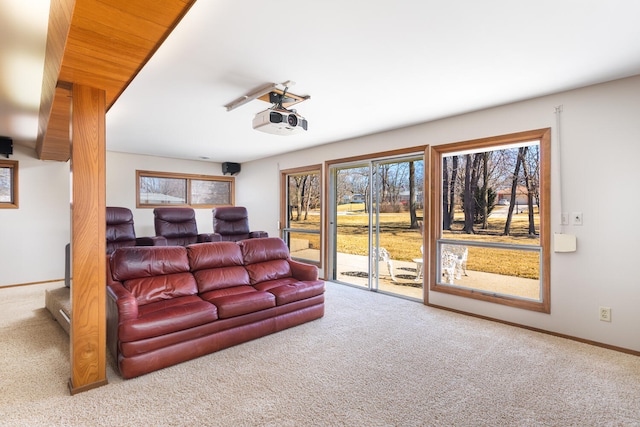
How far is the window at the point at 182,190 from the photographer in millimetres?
6273

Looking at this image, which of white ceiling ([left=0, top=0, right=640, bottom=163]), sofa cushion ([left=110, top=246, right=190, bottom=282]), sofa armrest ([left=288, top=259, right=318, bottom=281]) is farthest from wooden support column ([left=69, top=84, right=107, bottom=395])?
sofa armrest ([left=288, top=259, right=318, bottom=281])

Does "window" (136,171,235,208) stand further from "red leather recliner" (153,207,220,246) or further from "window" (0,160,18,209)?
"window" (0,160,18,209)

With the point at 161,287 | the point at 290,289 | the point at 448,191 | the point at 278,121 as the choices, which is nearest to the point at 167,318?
the point at 161,287

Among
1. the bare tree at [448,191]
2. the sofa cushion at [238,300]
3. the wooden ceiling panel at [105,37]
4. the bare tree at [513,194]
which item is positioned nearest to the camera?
the wooden ceiling panel at [105,37]

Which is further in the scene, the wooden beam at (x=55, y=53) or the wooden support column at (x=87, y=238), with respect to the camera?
the wooden support column at (x=87, y=238)

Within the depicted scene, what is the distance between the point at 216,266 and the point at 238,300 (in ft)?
2.37

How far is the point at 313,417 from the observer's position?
6.12 ft

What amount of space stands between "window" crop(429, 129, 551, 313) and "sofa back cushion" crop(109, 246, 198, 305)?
291 cm

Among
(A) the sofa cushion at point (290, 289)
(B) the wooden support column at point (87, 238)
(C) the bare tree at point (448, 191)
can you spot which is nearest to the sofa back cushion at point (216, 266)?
(A) the sofa cushion at point (290, 289)

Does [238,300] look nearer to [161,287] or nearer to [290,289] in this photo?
[290,289]

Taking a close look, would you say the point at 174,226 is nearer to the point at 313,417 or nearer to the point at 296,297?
the point at 296,297

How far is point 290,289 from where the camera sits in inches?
129

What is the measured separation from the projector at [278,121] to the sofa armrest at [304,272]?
1.64 metres

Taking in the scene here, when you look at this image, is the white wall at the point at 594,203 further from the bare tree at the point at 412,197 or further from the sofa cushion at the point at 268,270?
the sofa cushion at the point at 268,270
